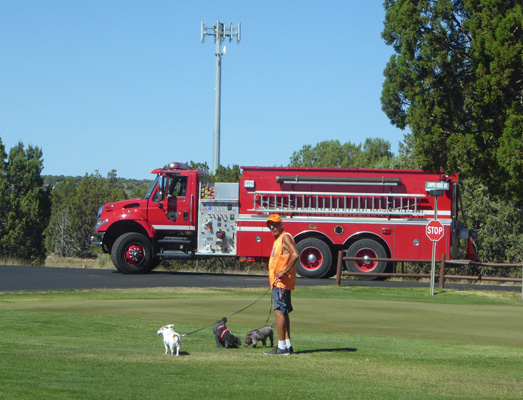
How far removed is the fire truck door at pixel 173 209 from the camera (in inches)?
1113

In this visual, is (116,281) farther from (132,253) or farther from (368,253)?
(368,253)

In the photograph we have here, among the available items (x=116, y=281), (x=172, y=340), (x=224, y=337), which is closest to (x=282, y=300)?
(x=224, y=337)

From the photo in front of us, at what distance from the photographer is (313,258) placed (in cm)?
2742

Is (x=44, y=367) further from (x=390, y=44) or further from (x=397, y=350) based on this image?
(x=390, y=44)

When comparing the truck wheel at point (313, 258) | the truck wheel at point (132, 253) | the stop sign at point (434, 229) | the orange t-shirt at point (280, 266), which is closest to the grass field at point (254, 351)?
the orange t-shirt at point (280, 266)

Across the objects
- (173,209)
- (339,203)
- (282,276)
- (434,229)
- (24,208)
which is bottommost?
(282,276)

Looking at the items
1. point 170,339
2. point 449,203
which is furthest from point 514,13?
point 170,339

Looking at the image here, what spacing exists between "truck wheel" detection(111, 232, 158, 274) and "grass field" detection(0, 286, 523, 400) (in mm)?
7174

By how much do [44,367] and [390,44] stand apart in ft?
89.3

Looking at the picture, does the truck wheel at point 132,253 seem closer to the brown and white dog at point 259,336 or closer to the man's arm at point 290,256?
the brown and white dog at point 259,336

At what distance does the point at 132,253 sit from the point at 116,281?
3.14 metres

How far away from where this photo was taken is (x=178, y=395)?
332 inches

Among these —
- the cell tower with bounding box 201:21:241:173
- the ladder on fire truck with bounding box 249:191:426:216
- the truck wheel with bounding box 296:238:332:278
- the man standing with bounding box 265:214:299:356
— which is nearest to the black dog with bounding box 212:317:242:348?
the man standing with bounding box 265:214:299:356

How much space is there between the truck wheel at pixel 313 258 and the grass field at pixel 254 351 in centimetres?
624
